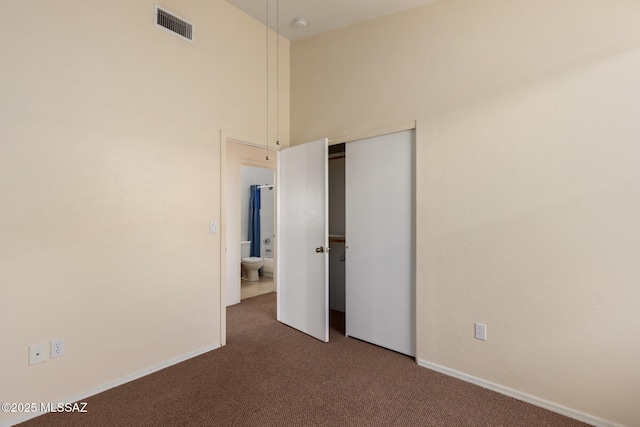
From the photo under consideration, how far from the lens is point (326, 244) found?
310 cm

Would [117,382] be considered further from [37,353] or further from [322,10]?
[322,10]

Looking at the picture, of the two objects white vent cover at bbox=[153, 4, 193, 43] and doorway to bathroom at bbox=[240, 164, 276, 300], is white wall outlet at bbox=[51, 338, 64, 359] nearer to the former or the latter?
white vent cover at bbox=[153, 4, 193, 43]

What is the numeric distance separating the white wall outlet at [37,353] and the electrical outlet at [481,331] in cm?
304

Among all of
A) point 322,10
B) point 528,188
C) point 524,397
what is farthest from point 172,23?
point 524,397

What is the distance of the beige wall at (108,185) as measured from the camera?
6.34 feet

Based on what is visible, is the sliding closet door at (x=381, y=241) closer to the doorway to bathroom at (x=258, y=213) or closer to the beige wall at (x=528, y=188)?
the beige wall at (x=528, y=188)

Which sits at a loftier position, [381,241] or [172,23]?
[172,23]

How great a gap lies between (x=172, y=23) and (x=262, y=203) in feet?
14.0

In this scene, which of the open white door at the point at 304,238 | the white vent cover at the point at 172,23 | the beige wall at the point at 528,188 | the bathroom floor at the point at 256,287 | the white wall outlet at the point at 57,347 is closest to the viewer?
the beige wall at the point at 528,188

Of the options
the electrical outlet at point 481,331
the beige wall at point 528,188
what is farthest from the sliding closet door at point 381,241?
the electrical outlet at point 481,331

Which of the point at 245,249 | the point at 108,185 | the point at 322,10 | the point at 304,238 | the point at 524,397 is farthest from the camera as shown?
the point at 245,249

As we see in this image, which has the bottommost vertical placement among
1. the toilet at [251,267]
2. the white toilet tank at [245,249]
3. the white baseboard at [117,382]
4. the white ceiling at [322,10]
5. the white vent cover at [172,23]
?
the white baseboard at [117,382]

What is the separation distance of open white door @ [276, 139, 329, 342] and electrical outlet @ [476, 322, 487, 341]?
134cm

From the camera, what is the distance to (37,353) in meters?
1.98
